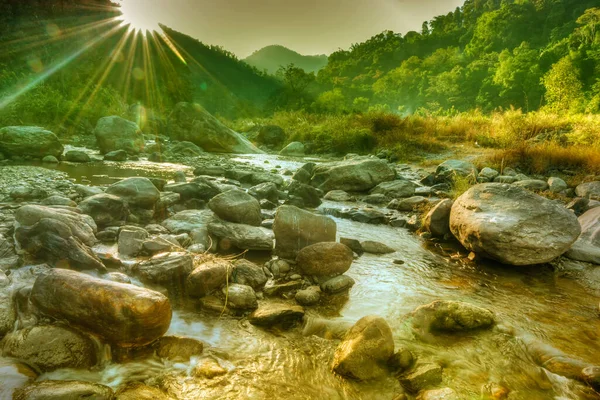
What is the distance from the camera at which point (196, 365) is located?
2.26 meters

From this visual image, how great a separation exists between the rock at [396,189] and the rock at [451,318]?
15.7 feet

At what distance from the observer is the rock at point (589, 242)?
427 centimetres

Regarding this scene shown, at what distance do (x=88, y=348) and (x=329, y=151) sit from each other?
16058mm

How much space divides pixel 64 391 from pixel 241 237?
248 centimetres

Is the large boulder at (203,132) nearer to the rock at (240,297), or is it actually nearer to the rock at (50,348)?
the rock at (240,297)

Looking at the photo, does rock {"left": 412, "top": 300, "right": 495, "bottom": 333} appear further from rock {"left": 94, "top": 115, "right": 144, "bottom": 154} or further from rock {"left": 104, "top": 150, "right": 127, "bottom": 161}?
rock {"left": 94, "top": 115, "right": 144, "bottom": 154}

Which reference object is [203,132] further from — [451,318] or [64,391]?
[64,391]

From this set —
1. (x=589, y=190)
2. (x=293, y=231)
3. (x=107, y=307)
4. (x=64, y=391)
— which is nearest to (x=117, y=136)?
(x=293, y=231)

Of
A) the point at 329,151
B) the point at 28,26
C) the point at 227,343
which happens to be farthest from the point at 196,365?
the point at 28,26

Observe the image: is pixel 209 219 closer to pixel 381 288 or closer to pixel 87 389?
pixel 381 288

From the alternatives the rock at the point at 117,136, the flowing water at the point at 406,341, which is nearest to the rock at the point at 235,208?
the flowing water at the point at 406,341

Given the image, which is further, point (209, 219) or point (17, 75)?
point (17, 75)

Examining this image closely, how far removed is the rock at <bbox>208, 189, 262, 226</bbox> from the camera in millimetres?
4621

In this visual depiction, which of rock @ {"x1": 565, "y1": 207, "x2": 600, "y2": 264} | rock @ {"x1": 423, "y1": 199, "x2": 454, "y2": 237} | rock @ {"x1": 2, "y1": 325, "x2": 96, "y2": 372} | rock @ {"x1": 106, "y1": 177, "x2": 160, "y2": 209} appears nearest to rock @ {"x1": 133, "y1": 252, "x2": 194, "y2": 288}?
rock @ {"x1": 2, "y1": 325, "x2": 96, "y2": 372}
